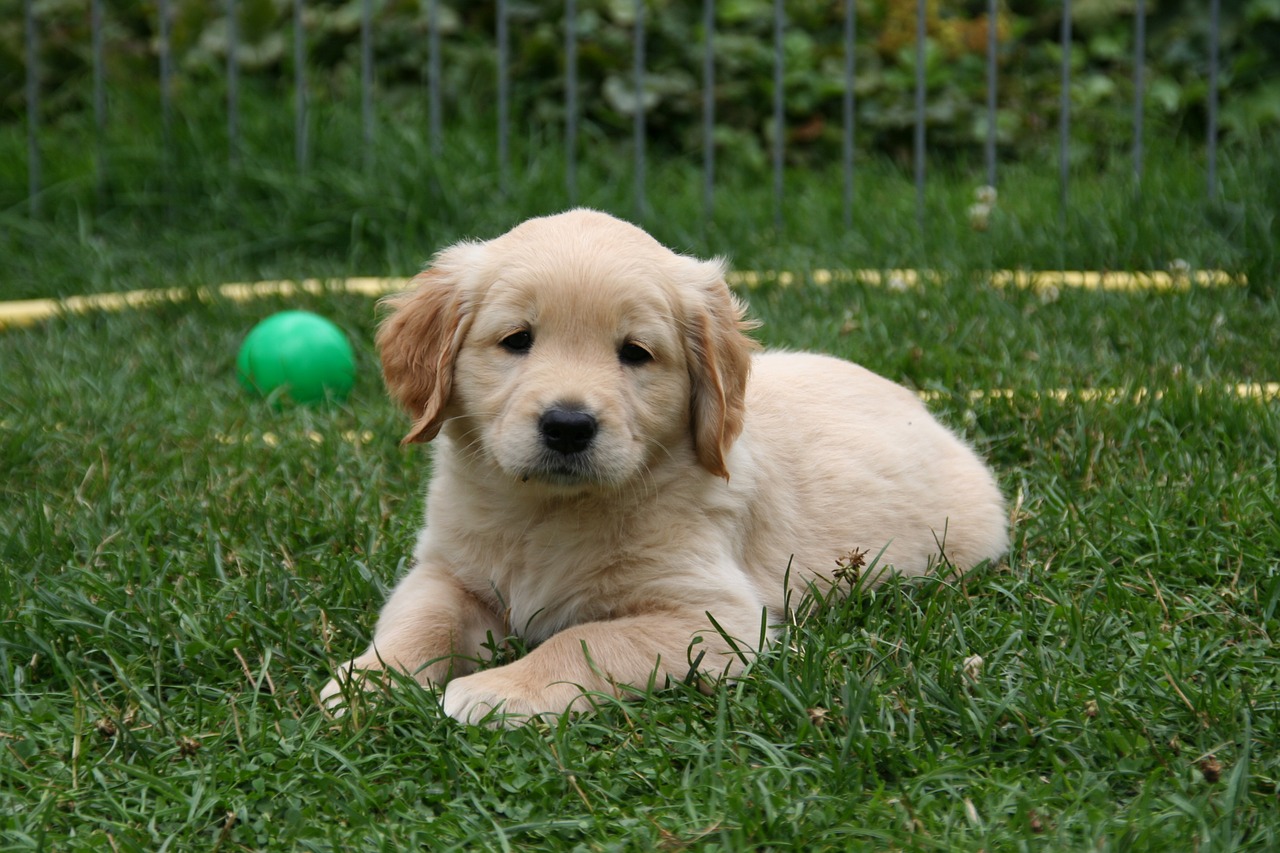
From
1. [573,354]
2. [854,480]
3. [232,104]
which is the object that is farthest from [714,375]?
[232,104]

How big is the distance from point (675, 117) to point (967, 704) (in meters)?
5.93

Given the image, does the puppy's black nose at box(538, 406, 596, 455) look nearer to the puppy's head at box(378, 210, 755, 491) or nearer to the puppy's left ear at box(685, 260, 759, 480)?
the puppy's head at box(378, 210, 755, 491)

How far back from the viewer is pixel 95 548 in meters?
3.22

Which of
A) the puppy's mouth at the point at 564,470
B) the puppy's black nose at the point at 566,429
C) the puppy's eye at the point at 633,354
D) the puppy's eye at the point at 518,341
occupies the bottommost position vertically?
the puppy's mouth at the point at 564,470

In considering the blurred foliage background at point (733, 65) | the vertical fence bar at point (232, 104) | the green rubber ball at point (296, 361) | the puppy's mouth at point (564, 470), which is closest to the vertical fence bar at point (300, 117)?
the vertical fence bar at point (232, 104)

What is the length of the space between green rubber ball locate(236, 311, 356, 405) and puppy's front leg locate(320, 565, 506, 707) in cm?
178

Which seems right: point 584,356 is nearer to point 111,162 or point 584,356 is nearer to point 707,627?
point 707,627

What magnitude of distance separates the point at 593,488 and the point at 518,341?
340 mm

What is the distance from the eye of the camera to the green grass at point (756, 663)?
2.18 metres

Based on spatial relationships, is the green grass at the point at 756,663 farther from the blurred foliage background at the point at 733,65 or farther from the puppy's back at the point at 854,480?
the blurred foliage background at the point at 733,65

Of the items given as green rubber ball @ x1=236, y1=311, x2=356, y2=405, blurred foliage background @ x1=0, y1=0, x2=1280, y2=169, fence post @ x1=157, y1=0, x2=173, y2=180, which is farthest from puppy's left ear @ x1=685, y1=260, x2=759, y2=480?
blurred foliage background @ x1=0, y1=0, x2=1280, y2=169

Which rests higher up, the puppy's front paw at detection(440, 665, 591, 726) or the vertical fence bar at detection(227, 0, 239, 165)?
the vertical fence bar at detection(227, 0, 239, 165)

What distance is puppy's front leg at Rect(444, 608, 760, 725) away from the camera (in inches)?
99.2

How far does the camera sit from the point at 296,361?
464cm
